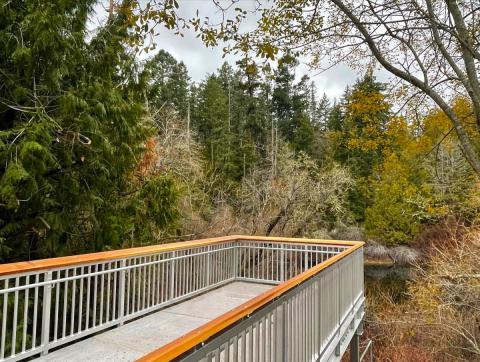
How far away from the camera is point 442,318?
1006 centimetres

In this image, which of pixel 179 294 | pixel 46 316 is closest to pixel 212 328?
pixel 46 316

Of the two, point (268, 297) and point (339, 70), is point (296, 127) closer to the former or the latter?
point (339, 70)

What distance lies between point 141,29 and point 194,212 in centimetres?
967

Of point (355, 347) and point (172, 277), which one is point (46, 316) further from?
point (355, 347)

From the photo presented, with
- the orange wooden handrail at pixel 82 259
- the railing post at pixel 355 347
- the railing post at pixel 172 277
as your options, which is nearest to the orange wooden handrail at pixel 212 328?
the orange wooden handrail at pixel 82 259

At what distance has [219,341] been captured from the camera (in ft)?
6.47

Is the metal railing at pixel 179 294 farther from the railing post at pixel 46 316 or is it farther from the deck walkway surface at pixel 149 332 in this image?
the deck walkway surface at pixel 149 332

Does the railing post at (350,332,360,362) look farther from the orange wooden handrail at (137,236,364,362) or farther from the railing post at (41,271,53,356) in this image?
the railing post at (41,271,53,356)

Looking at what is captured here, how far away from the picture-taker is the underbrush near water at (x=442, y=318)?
9.33m

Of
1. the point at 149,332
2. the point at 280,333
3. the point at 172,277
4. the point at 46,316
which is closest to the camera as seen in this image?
the point at 280,333

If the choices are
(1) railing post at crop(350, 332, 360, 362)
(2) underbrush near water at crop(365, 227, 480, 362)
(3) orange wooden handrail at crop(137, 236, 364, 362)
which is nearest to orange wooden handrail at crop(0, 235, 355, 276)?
(3) orange wooden handrail at crop(137, 236, 364, 362)

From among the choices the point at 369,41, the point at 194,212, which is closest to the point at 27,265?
the point at 369,41

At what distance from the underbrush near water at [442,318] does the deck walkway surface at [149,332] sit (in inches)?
231

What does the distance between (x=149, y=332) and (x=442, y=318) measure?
893 cm
